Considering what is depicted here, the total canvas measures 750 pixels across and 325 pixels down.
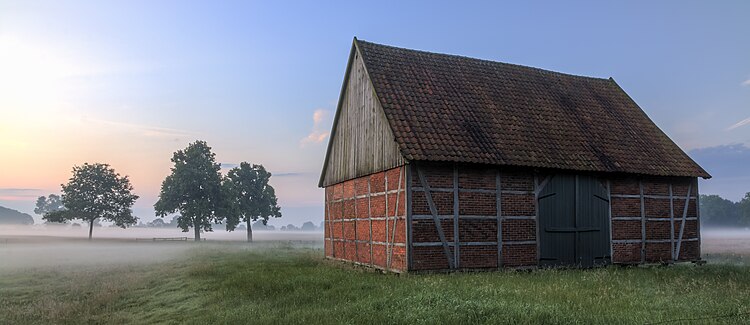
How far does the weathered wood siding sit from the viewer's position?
18.8 metres

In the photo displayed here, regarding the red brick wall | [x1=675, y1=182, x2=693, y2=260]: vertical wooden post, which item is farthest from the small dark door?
[x1=675, y1=182, x2=693, y2=260]: vertical wooden post

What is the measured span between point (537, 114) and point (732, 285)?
981cm

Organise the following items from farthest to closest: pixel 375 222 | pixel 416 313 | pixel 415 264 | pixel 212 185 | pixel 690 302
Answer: pixel 212 185 → pixel 375 222 → pixel 415 264 → pixel 690 302 → pixel 416 313

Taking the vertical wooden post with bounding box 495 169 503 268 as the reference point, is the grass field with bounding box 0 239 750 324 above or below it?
below

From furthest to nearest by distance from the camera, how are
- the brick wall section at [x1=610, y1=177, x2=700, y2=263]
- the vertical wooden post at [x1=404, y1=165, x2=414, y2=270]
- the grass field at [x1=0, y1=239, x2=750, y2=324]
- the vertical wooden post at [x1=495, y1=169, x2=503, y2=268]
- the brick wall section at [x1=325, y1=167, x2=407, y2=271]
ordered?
the brick wall section at [x1=610, y1=177, x2=700, y2=263], the vertical wooden post at [x1=495, y1=169, x2=503, y2=268], the brick wall section at [x1=325, y1=167, x2=407, y2=271], the vertical wooden post at [x1=404, y1=165, x2=414, y2=270], the grass field at [x1=0, y1=239, x2=750, y2=324]

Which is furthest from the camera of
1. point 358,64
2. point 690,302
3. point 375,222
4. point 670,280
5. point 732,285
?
point 358,64

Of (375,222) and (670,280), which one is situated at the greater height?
(375,222)

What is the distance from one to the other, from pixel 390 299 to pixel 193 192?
4994 cm

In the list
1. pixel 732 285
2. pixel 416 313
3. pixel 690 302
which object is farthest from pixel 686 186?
pixel 416 313

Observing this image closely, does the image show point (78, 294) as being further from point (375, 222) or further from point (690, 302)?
point (690, 302)

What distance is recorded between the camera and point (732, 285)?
1422 centimetres

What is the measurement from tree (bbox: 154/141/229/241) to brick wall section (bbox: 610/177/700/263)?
45366mm

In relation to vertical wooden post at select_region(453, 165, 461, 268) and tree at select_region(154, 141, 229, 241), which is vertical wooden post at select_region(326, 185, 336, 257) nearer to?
vertical wooden post at select_region(453, 165, 461, 268)

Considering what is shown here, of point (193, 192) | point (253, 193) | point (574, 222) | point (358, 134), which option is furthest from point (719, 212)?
point (358, 134)
